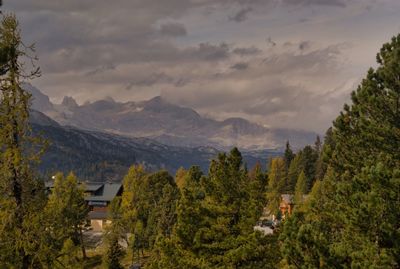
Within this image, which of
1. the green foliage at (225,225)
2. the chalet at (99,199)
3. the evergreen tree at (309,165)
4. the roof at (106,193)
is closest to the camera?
the green foliage at (225,225)

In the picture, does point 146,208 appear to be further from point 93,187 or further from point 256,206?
point 256,206

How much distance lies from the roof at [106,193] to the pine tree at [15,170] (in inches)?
4415

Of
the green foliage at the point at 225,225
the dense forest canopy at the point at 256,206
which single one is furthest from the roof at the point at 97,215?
the green foliage at the point at 225,225

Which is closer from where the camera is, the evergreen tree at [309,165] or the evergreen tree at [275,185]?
the evergreen tree at [275,185]

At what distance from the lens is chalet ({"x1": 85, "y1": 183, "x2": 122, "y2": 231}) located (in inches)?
4729

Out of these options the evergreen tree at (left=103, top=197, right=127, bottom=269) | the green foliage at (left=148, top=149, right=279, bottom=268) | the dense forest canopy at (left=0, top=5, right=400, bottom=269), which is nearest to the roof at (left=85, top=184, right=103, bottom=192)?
the evergreen tree at (left=103, top=197, right=127, bottom=269)

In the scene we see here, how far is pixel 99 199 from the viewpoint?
127938 mm

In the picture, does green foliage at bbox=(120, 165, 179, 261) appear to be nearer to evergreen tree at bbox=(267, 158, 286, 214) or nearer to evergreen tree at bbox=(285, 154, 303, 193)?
evergreen tree at bbox=(267, 158, 286, 214)

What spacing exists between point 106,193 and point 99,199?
3.70m

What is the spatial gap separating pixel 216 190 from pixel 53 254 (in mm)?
10124

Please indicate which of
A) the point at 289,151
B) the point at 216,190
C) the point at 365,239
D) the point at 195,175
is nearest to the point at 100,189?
the point at 289,151

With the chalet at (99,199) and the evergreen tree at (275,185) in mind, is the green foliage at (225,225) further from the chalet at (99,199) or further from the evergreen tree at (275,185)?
the chalet at (99,199)

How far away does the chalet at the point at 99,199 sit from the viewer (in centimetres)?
12012

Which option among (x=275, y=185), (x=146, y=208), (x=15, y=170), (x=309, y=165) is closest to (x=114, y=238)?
(x=146, y=208)
